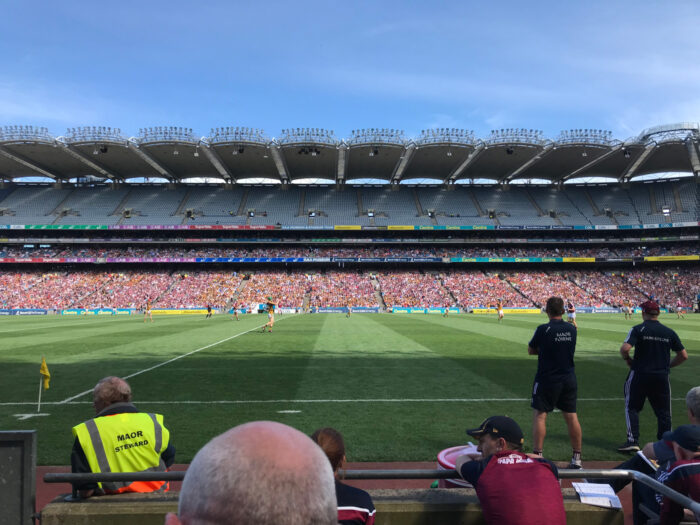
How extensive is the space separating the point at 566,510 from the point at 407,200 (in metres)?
66.2

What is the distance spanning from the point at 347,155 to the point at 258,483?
55.4 m

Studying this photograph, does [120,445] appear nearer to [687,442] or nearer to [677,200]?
[687,442]

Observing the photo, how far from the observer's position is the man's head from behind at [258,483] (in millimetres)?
1030

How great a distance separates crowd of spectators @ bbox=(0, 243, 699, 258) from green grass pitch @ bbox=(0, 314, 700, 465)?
43.2 metres

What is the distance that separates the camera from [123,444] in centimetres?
378

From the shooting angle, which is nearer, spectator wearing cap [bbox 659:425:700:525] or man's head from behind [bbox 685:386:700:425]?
spectator wearing cap [bbox 659:425:700:525]

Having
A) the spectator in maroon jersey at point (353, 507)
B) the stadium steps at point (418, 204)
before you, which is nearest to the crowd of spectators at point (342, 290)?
the stadium steps at point (418, 204)

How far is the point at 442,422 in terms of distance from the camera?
7934 mm

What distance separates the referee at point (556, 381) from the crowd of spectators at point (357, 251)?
184 feet

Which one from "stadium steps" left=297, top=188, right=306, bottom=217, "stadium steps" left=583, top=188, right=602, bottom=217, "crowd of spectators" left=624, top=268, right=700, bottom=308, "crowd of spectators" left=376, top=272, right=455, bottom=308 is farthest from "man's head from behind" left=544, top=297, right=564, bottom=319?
"stadium steps" left=583, top=188, right=602, bottom=217

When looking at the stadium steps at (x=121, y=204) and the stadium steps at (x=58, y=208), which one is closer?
the stadium steps at (x=58, y=208)

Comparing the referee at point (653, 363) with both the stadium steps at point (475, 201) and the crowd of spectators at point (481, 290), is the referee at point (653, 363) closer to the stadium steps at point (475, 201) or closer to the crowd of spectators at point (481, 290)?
the crowd of spectators at point (481, 290)

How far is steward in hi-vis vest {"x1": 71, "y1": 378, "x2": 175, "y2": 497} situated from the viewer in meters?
3.66

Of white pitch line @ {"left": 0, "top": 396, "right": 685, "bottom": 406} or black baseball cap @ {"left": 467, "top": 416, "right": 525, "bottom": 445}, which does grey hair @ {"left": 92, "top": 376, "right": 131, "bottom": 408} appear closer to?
black baseball cap @ {"left": 467, "top": 416, "right": 525, "bottom": 445}
